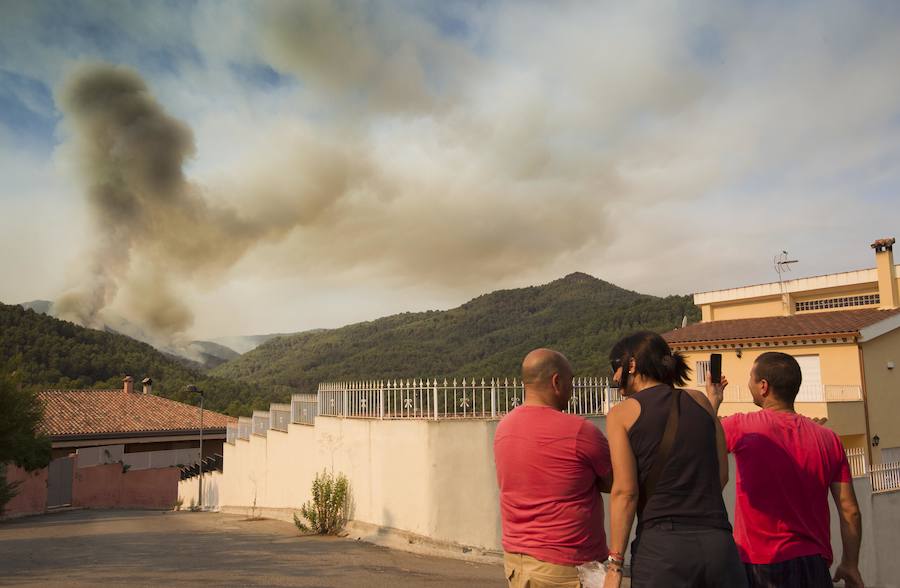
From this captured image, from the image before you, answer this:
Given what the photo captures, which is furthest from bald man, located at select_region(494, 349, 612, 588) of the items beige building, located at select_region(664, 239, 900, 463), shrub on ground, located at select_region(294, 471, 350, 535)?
beige building, located at select_region(664, 239, 900, 463)

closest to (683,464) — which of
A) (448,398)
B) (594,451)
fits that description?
(594,451)

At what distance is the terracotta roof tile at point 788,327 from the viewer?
Result: 21.2 meters

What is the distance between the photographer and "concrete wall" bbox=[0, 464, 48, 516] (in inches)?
1070

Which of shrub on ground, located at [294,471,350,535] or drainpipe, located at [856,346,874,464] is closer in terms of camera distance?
shrub on ground, located at [294,471,350,535]

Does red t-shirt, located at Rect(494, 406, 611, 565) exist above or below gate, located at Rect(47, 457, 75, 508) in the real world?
above

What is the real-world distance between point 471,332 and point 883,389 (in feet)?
298

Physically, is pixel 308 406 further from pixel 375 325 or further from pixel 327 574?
pixel 375 325

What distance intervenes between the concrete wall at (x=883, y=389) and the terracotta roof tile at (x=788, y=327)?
83cm

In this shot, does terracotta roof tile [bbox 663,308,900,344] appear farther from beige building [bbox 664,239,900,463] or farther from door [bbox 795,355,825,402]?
door [bbox 795,355,825,402]

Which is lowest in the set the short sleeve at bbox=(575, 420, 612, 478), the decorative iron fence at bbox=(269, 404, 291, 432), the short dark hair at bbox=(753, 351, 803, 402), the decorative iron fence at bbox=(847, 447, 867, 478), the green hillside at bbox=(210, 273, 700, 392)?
the decorative iron fence at bbox=(847, 447, 867, 478)

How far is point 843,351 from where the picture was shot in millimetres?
20719

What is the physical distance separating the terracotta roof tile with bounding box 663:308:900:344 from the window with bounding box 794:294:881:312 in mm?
1331

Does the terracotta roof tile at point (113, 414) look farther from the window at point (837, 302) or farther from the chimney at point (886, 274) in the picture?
the chimney at point (886, 274)

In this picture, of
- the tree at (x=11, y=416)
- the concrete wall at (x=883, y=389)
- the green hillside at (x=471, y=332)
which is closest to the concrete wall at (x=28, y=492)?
the tree at (x=11, y=416)
